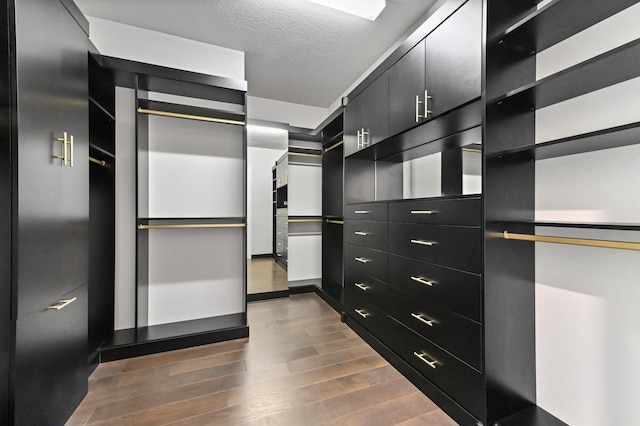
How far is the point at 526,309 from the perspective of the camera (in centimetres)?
145

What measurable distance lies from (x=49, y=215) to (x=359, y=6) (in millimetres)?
2587

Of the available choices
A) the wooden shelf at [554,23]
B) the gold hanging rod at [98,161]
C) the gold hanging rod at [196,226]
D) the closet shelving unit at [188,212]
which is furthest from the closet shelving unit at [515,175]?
the gold hanging rod at [98,161]

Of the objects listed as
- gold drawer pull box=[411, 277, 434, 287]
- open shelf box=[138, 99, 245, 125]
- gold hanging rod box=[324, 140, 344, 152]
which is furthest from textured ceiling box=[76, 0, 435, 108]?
gold drawer pull box=[411, 277, 434, 287]

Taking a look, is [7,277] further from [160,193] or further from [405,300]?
[405,300]

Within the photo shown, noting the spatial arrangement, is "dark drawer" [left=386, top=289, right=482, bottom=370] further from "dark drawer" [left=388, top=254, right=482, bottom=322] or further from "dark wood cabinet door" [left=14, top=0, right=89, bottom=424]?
"dark wood cabinet door" [left=14, top=0, right=89, bottom=424]

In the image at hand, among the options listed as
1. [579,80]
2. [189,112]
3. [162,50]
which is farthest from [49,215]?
[579,80]

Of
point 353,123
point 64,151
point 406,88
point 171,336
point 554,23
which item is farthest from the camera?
point 353,123

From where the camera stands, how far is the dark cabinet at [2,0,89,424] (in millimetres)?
1136

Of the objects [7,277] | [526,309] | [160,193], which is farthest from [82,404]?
[526,309]

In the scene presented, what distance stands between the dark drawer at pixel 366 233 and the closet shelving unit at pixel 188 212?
110 centimetres

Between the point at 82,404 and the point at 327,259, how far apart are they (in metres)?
2.77

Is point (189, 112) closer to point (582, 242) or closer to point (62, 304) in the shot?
point (62, 304)

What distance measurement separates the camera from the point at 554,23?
1224 millimetres

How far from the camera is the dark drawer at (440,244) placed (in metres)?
1.41
